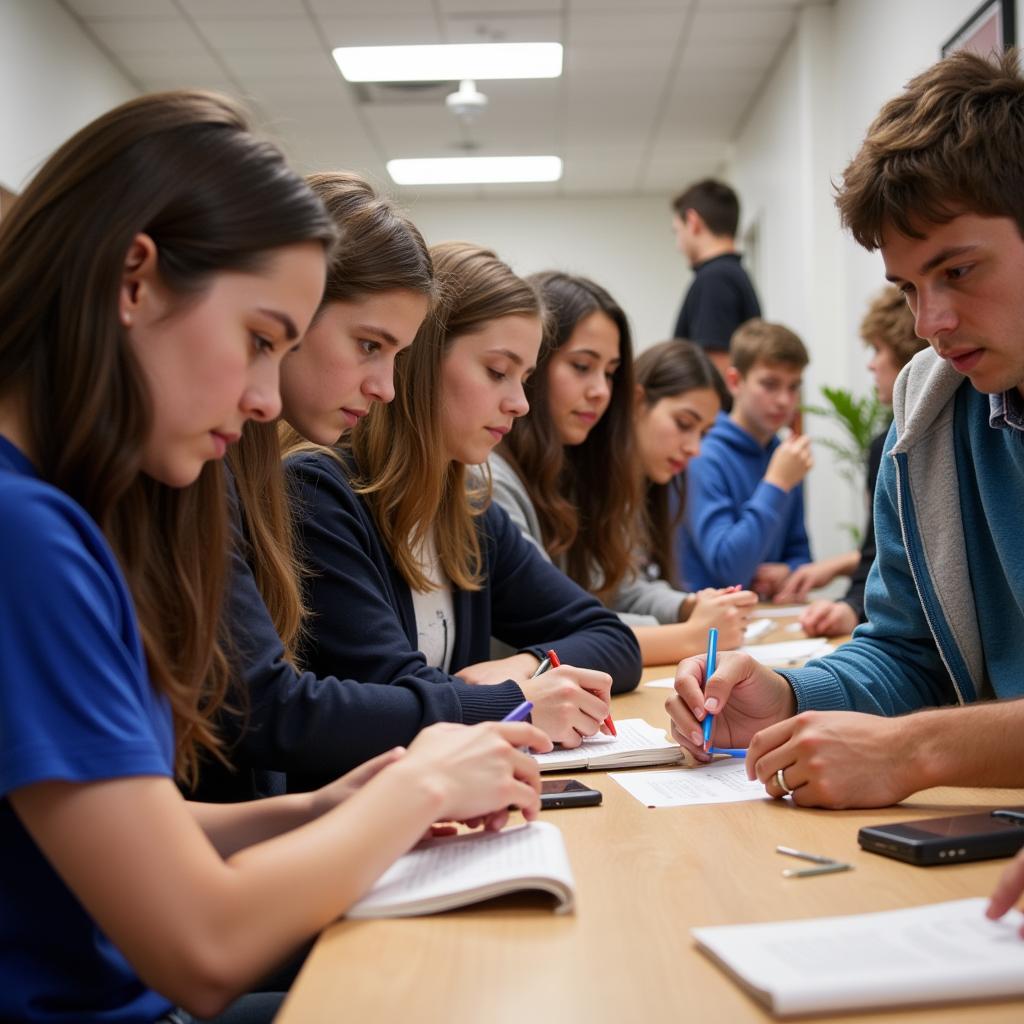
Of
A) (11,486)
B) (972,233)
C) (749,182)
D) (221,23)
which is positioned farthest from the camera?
(749,182)

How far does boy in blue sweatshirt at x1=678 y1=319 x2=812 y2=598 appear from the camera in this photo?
3.37 meters

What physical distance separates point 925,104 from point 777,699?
73 centimetres

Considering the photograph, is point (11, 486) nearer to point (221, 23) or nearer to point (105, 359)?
point (105, 359)

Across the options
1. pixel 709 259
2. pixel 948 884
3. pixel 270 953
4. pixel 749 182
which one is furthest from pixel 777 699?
pixel 749 182

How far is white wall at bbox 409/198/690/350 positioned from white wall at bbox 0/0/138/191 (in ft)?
11.5

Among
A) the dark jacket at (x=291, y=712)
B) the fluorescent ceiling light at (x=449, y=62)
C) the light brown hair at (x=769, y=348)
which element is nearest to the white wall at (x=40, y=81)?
the fluorescent ceiling light at (x=449, y=62)

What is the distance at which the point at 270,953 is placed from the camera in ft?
2.76

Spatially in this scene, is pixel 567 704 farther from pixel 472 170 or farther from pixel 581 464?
pixel 472 170

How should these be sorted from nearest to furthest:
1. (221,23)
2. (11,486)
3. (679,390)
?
(11,486), (679,390), (221,23)

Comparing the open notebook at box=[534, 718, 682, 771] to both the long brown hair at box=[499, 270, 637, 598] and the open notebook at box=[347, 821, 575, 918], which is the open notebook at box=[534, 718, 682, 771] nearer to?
the open notebook at box=[347, 821, 575, 918]

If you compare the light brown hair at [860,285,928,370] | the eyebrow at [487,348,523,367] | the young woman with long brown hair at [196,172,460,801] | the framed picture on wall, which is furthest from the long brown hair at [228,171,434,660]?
the framed picture on wall

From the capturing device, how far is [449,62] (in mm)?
5875

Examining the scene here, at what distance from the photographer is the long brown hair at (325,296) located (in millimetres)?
1437

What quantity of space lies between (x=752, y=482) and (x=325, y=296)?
247 cm
